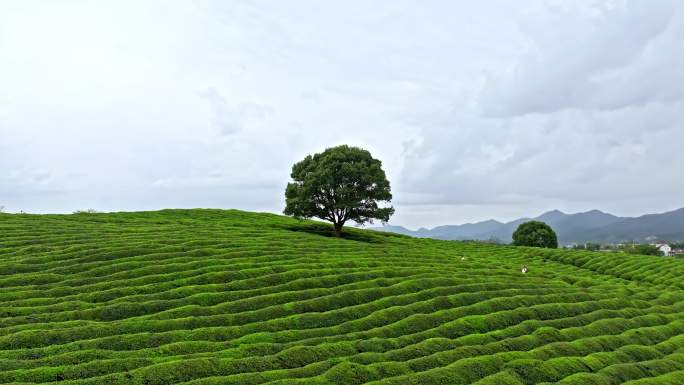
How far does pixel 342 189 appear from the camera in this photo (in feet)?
182

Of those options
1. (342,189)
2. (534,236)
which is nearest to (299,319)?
(342,189)

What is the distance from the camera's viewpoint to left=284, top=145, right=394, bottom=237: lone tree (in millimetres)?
56188

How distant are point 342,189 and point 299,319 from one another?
33784mm

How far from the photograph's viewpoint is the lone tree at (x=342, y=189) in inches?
2212

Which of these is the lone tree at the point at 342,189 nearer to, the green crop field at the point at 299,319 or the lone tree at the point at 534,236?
the green crop field at the point at 299,319

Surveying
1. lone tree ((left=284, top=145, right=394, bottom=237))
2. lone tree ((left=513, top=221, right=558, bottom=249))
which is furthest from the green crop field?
lone tree ((left=513, top=221, right=558, bottom=249))

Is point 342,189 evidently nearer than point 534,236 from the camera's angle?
Yes

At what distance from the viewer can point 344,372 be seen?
639 inches

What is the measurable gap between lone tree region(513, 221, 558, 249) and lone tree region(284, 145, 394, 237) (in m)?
40.2

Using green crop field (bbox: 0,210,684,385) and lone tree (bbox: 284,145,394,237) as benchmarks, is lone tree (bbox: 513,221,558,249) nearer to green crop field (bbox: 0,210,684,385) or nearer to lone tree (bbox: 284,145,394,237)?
lone tree (bbox: 284,145,394,237)

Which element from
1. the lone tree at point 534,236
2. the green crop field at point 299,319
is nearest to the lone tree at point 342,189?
the green crop field at point 299,319

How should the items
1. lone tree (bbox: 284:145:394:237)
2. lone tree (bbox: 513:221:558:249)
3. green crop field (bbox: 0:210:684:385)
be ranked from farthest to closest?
lone tree (bbox: 513:221:558:249), lone tree (bbox: 284:145:394:237), green crop field (bbox: 0:210:684:385)

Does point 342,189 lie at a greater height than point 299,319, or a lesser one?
greater

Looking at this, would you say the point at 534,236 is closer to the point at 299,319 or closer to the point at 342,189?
the point at 342,189
